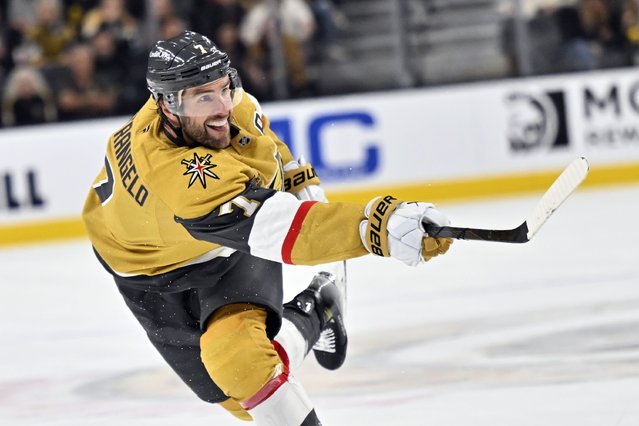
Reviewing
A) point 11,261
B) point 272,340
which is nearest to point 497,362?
point 272,340

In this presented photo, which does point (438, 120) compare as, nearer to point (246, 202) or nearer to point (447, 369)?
point (447, 369)

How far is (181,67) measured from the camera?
117 inches

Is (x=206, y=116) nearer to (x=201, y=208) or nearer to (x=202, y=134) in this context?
(x=202, y=134)

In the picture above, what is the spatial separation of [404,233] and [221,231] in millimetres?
460

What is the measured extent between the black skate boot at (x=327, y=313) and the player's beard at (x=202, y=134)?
0.80 meters

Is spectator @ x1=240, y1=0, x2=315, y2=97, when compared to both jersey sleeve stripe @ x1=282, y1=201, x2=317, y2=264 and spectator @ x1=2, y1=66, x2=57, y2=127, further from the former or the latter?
jersey sleeve stripe @ x1=282, y1=201, x2=317, y2=264

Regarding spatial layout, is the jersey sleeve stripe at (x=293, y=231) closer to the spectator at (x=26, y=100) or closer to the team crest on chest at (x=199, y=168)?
the team crest on chest at (x=199, y=168)

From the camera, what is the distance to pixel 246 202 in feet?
8.93

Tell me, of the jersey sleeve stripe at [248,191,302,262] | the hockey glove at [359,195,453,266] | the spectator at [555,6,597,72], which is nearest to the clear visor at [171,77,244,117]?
the jersey sleeve stripe at [248,191,302,262]

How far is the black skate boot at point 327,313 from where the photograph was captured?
3631 mm

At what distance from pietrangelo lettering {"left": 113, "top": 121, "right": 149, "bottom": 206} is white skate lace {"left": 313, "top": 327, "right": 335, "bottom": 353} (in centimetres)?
93

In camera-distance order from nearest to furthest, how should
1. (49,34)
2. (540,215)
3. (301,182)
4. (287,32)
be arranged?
(540,215)
(301,182)
(49,34)
(287,32)

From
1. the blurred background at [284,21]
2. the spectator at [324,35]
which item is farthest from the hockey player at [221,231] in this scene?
the spectator at [324,35]

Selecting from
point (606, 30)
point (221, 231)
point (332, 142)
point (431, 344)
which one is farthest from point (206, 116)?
point (606, 30)
